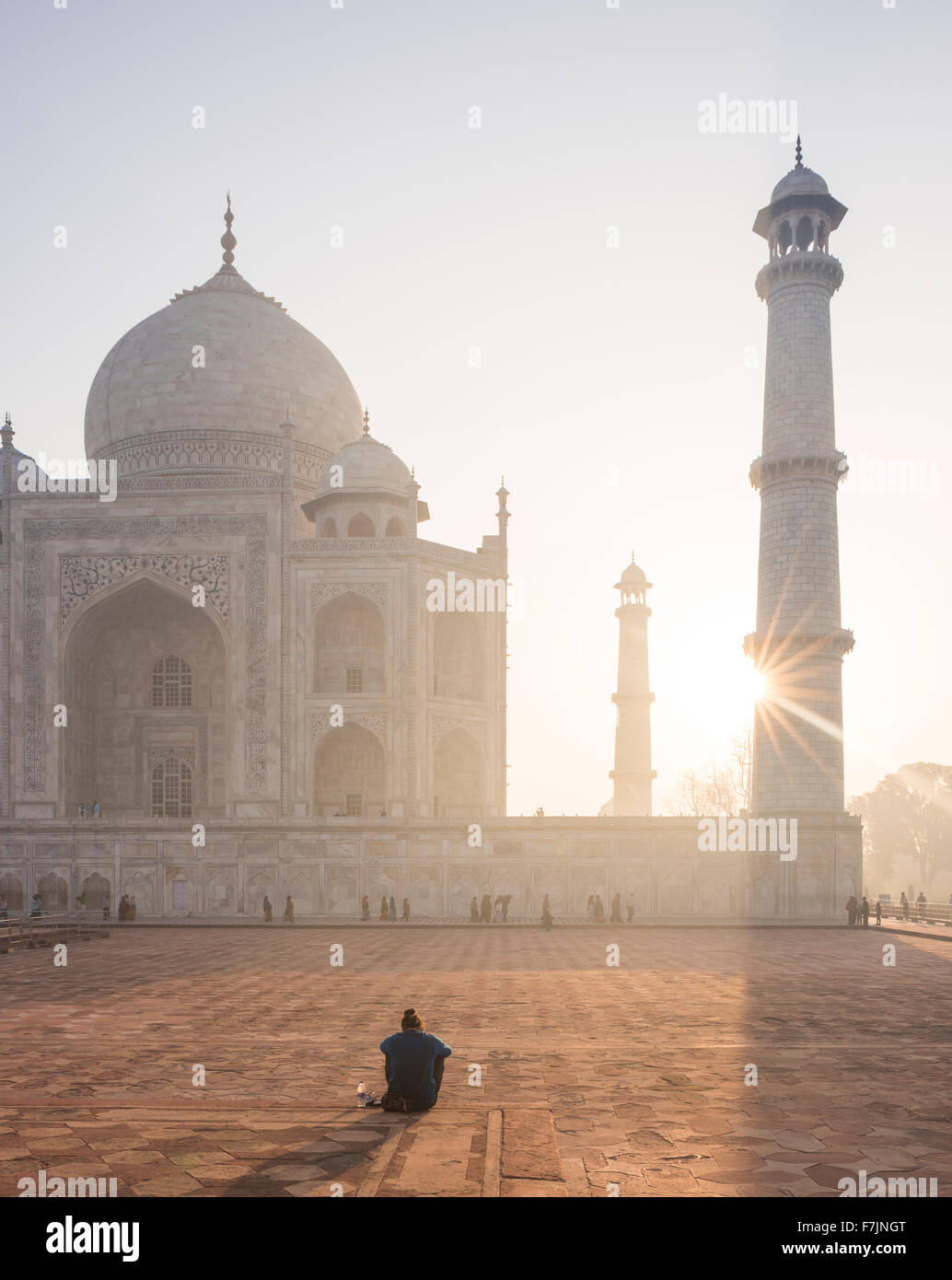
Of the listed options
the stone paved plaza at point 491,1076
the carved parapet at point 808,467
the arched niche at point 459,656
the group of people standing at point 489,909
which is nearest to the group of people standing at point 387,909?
the group of people standing at point 489,909

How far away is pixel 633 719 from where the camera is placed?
163 feet

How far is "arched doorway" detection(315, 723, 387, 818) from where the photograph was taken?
126ft

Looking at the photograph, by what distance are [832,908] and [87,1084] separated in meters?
24.8

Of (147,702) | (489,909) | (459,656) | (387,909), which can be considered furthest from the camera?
(459,656)

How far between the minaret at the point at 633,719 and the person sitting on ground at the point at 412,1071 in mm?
41206

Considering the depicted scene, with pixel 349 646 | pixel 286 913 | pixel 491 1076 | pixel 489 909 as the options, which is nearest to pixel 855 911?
pixel 489 909

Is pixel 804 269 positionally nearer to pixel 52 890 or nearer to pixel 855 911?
pixel 855 911

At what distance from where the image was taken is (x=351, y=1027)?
39.6 feet

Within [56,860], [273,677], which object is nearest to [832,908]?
[273,677]

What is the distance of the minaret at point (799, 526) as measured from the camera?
30.3 m

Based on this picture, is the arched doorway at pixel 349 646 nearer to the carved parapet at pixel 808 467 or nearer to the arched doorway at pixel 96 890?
the arched doorway at pixel 96 890

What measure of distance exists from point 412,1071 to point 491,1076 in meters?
1.56
